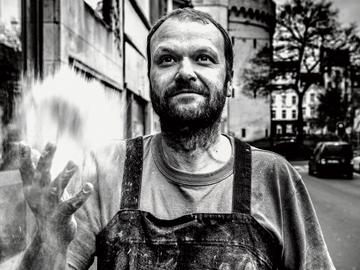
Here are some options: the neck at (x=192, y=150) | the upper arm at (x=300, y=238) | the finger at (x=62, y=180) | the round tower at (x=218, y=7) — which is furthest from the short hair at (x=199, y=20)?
the round tower at (x=218, y=7)

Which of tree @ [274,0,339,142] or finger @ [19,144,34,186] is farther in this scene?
tree @ [274,0,339,142]

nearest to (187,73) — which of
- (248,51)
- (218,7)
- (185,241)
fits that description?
(185,241)

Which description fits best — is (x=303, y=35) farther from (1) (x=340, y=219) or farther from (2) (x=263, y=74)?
(1) (x=340, y=219)

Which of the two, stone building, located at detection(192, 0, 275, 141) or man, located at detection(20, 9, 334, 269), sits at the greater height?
stone building, located at detection(192, 0, 275, 141)

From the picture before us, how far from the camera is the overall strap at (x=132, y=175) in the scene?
1.42 metres

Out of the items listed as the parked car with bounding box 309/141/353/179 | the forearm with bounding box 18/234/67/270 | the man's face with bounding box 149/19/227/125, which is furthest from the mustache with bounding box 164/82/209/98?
the parked car with bounding box 309/141/353/179

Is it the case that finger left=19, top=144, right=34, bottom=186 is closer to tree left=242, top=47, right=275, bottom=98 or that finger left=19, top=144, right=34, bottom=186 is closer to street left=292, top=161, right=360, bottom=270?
street left=292, top=161, right=360, bottom=270

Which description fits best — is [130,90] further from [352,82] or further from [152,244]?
[352,82]

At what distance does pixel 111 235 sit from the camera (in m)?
1.39

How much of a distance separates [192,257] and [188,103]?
436mm

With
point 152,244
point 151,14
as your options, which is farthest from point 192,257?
point 151,14

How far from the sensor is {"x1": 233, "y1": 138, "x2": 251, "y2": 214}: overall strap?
1.42 meters

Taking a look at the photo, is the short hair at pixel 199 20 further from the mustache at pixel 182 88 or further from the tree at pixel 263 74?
the tree at pixel 263 74

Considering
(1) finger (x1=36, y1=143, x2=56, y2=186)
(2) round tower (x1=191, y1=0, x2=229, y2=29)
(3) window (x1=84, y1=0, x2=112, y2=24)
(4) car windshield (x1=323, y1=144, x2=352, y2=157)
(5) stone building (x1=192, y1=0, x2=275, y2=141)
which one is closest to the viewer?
(1) finger (x1=36, y1=143, x2=56, y2=186)
